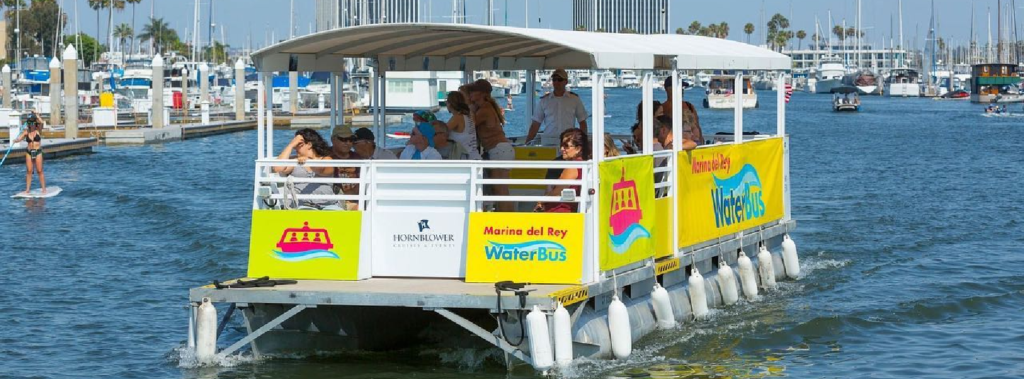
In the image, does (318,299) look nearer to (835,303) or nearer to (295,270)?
(295,270)

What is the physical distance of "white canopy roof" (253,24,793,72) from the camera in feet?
42.7

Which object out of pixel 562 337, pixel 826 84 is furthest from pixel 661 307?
pixel 826 84

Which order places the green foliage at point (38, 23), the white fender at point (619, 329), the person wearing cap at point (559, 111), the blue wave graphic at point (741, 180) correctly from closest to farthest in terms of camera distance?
the white fender at point (619, 329)
the blue wave graphic at point (741, 180)
the person wearing cap at point (559, 111)
the green foliage at point (38, 23)

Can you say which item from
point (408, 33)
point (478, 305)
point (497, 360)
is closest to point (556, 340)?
point (478, 305)

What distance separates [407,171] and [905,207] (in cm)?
1981

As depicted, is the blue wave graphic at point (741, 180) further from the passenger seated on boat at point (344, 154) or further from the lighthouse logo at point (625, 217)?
the passenger seated on boat at point (344, 154)

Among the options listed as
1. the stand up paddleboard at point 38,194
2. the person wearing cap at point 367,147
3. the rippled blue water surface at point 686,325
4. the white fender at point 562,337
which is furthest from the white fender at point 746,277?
the stand up paddleboard at point 38,194

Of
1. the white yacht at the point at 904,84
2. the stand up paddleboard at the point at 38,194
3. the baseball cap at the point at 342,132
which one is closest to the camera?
the baseball cap at the point at 342,132

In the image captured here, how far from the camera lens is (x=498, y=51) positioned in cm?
1659

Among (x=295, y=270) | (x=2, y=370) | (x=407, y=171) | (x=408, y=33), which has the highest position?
(x=408, y=33)

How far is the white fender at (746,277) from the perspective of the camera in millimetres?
16766

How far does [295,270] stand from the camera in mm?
12750

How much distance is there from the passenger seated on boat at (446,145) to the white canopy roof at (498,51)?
885 millimetres

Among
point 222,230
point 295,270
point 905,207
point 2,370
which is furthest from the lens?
point 905,207
